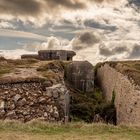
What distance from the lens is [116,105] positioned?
29.1 meters

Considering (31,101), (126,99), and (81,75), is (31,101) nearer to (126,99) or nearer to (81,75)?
(126,99)

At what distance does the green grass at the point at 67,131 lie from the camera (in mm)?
13354

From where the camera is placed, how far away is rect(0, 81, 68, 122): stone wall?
2091cm

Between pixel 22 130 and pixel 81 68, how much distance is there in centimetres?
2664

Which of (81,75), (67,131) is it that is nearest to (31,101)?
(67,131)

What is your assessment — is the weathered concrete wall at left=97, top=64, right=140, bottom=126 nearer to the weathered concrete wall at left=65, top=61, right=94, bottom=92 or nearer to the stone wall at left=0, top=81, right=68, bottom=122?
the stone wall at left=0, top=81, right=68, bottom=122

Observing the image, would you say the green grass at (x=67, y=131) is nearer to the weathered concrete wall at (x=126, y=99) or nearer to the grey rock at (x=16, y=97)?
the weathered concrete wall at (x=126, y=99)

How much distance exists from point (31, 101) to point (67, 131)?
811 cm

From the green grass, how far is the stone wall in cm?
590

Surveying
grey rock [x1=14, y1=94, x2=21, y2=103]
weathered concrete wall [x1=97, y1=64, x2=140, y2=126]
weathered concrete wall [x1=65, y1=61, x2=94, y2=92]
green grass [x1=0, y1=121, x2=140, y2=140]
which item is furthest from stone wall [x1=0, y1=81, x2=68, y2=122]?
weathered concrete wall [x1=65, y1=61, x2=94, y2=92]

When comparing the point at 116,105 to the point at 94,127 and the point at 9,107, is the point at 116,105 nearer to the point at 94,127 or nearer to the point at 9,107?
the point at 9,107

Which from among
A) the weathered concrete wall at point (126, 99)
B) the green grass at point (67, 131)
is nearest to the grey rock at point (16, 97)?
the weathered concrete wall at point (126, 99)

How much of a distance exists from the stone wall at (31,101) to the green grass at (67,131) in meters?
5.90

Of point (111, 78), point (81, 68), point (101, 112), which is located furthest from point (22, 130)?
point (81, 68)
